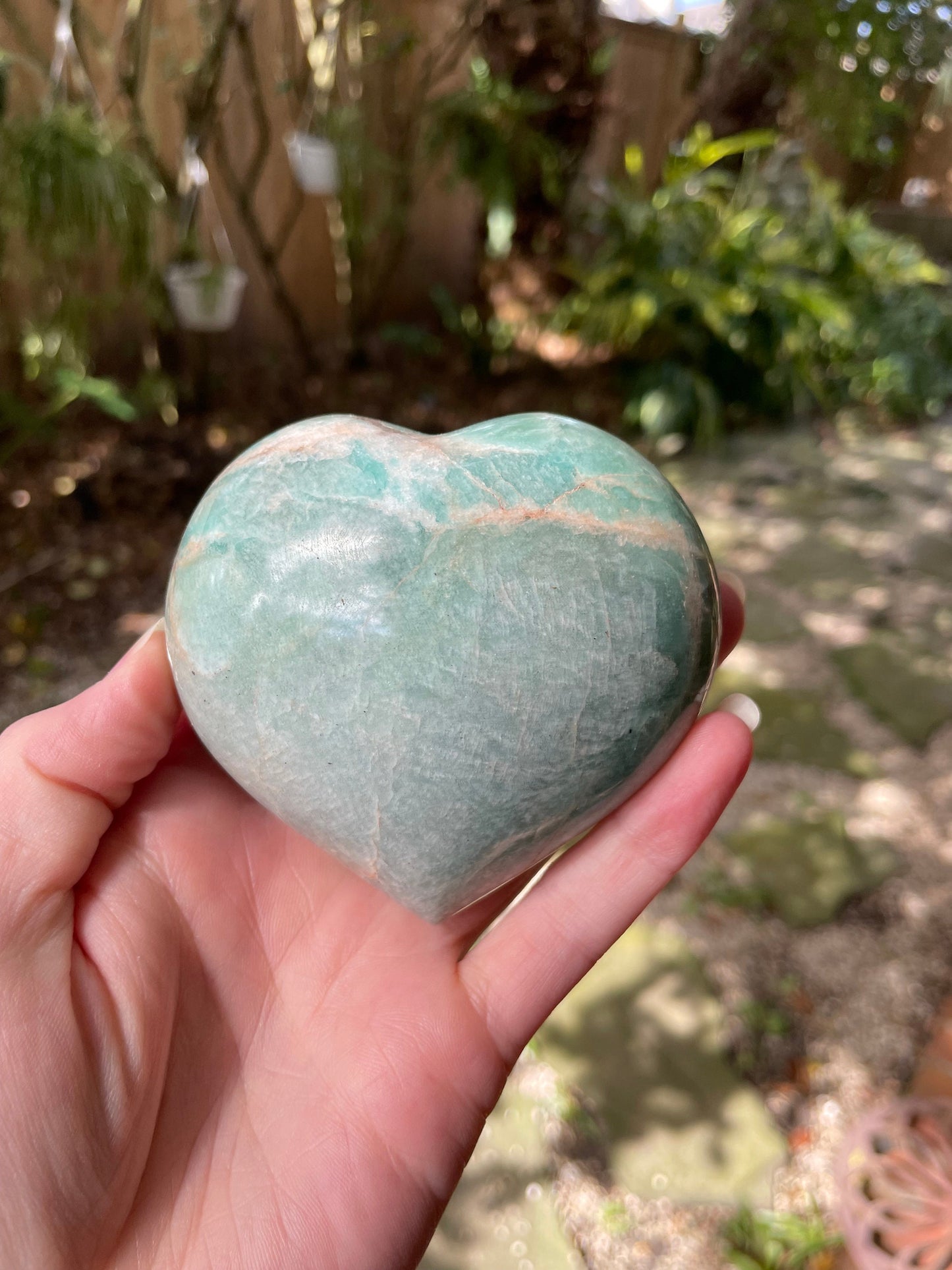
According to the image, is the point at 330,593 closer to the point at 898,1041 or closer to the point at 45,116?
the point at 898,1041

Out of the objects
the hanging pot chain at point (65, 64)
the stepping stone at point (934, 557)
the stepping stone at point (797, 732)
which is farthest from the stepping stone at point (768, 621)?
the hanging pot chain at point (65, 64)

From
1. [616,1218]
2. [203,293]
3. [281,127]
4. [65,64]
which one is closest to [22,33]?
[65,64]

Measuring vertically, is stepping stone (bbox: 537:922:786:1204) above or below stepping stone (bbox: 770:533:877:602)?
below

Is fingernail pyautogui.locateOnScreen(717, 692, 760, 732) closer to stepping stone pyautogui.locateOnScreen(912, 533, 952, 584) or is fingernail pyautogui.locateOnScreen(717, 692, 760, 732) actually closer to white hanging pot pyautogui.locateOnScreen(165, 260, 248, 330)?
white hanging pot pyautogui.locateOnScreen(165, 260, 248, 330)

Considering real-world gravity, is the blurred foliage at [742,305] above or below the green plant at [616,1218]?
above

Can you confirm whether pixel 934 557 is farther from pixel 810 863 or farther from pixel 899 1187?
pixel 899 1187

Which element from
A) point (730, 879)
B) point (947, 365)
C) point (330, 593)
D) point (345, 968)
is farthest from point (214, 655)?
point (947, 365)

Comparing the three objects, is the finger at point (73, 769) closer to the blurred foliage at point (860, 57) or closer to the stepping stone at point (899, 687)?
the stepping stone at point (899, 687)

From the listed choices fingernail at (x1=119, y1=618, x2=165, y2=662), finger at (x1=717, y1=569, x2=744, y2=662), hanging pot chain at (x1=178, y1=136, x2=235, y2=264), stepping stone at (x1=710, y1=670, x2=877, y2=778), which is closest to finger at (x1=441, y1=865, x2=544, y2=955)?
finger at (x1=717, y1=569, x2=744, y2=662)
